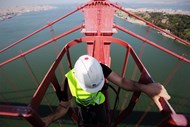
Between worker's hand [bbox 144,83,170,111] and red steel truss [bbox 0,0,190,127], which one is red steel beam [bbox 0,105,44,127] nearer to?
red steel truss [bbox 0,0,190,127]

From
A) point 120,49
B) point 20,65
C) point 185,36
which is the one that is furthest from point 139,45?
point 20,65

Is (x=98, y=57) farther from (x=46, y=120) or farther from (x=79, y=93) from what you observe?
(x=46, y=120)

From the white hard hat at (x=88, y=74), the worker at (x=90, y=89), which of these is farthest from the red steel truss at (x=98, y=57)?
the white hard hat at (x=88, y=74)

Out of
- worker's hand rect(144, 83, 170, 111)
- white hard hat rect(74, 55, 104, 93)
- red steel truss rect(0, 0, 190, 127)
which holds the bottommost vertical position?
red steel truss rect(0, 0, 190, 127)

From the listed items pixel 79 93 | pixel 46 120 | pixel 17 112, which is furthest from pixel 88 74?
pixel 17 112

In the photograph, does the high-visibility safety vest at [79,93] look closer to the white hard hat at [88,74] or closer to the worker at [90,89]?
the worker at [90,89]

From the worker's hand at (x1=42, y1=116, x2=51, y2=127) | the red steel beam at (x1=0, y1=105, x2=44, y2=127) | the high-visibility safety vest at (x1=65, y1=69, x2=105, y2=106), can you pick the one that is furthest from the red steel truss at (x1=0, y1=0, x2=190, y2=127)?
the high-visibility safety vest at (x1=65, y1=69, x2=105, y2=106)

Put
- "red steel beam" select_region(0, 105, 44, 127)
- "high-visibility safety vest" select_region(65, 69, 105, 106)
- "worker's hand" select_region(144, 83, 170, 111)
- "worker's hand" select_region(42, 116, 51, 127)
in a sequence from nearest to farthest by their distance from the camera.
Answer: "red steel beam" select_region(0, 105, 44, 127), "worker's hand" select_region(144, 83, 170, 111), "worker's hand" select_region(42, 116, 51, 127), "high-visibility safety vest" select_region(65, 69, 105, 106)

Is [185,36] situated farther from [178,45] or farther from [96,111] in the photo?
[96,111]
